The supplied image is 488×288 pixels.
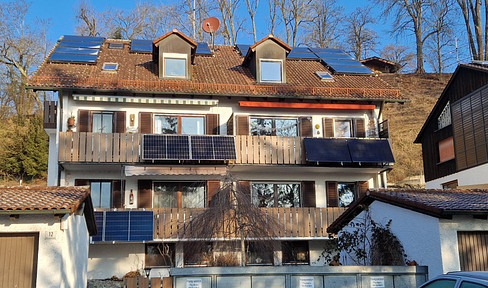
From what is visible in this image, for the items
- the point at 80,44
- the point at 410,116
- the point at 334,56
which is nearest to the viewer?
the point at 80,44

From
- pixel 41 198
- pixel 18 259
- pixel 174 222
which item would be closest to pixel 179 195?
pixel 174 222

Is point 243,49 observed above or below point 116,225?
above

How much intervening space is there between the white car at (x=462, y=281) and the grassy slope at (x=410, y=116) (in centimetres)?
3003

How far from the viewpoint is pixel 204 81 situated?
1073 inches

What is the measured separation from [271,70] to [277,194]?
6.19m

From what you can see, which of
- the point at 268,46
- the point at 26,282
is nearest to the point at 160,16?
the point at 268,46

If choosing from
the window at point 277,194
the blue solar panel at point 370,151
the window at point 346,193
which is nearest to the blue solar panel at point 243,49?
the window at point 277,194

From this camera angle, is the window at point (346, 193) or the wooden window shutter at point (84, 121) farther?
the window at point (346, 193)

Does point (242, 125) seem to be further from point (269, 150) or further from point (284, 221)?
point (284, 221)

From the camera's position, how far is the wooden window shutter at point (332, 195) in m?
27.0

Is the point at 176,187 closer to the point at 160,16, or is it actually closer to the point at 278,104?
the point at 278,104

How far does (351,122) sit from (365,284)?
14.5 m

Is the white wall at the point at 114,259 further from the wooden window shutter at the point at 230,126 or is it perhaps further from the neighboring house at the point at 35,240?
the neighboring house at the point at 35,240

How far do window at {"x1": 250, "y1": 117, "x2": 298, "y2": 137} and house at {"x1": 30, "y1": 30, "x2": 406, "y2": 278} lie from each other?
1.9 inches
